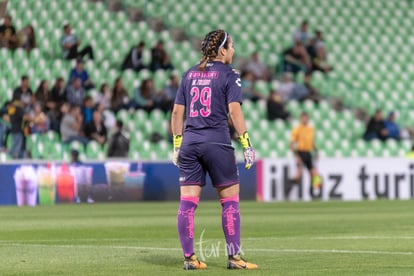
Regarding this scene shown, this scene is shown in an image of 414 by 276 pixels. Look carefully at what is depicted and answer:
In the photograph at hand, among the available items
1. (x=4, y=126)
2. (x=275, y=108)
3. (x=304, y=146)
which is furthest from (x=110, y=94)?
(x=304, y=146)

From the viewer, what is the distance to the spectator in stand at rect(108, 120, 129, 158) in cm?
2675

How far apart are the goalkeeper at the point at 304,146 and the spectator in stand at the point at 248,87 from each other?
93.9 inches

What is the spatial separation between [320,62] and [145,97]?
18.1 feet

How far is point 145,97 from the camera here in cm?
2809

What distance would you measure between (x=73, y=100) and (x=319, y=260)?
1724 cm

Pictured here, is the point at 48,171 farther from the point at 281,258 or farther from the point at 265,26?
the point at 281,258

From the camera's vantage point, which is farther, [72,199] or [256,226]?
[72,199]

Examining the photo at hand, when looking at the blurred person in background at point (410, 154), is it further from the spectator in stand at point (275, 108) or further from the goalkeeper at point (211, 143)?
the goalkeeper at point (211, 143)

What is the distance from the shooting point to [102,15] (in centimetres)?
3114

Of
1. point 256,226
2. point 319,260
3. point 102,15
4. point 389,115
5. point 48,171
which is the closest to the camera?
point 319,260

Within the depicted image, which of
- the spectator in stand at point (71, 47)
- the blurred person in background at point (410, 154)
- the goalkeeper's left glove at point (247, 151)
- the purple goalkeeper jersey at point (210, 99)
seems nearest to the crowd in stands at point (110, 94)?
the spectator in stand at point (71, 47)

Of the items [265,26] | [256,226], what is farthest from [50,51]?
[256,226]

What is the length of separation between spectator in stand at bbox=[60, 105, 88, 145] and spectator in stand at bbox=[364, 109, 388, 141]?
7.35 metres

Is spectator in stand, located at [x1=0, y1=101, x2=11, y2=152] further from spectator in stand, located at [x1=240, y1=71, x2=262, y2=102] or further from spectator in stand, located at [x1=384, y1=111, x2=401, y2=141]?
spectator in stand, located at [x1=384, y1=111, x2=401, y2=141]
